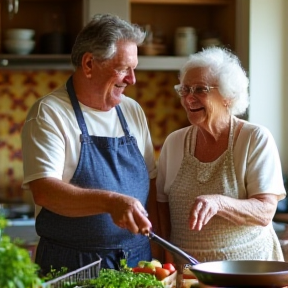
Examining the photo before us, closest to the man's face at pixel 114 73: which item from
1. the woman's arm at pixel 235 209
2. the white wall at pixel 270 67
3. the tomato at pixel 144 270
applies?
the woman's arm at pixel 235 209

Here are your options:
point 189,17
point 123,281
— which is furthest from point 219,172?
point 189,17

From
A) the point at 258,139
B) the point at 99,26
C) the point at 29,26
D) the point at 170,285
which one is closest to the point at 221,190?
the point at 258,139

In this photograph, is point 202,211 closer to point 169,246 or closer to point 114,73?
point 169,246

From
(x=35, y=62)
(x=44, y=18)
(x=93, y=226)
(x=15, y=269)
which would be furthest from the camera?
(x=44, y=18)

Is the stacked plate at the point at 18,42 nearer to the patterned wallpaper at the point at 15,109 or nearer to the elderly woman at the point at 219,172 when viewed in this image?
the patterned wallpaper at the point at 15,109

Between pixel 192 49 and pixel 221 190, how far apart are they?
215 cm

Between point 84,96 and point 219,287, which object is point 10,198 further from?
point 219,287

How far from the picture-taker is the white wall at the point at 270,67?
4457 mm

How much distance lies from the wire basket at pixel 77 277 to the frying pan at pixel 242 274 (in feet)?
0.75

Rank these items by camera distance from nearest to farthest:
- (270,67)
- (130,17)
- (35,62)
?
(35,62), (270,67), (130,17)

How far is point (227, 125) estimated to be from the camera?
276cm

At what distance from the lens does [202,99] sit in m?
2.72

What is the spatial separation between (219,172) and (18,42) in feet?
6.67

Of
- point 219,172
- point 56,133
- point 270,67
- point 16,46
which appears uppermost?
point 16,46
